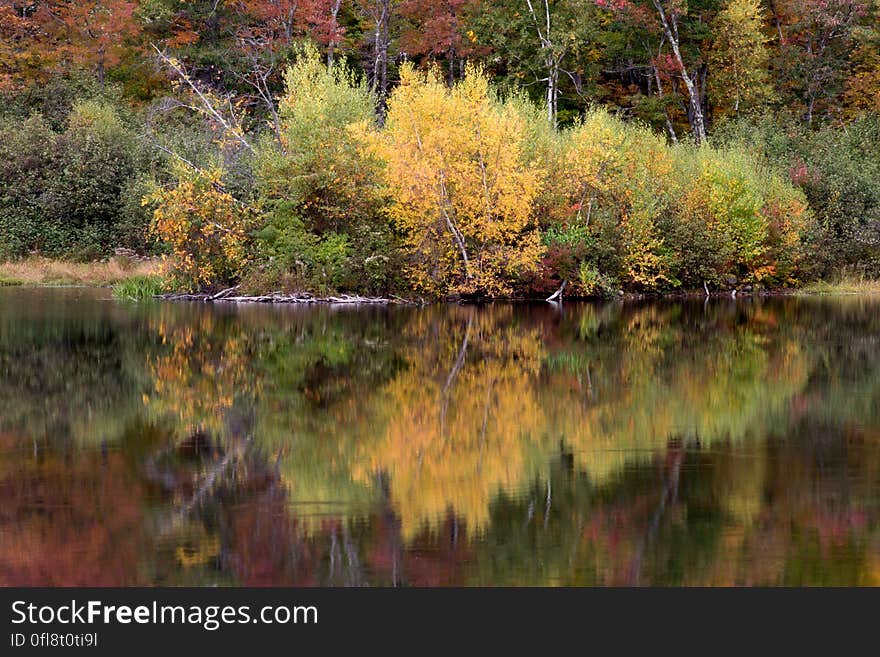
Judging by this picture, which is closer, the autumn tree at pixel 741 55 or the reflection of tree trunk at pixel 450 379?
the reflection of tree trunk at pixel 450 379

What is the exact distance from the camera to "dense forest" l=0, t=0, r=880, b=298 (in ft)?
119

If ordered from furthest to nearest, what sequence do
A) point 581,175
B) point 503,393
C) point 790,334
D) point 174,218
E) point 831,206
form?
point 831,206 → point 581,175 → point 174,218 → point 790,334 → point 503,393

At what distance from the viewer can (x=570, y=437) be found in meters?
12.9

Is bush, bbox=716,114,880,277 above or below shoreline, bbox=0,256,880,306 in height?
above

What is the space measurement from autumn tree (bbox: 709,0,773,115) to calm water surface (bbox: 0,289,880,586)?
3638cm

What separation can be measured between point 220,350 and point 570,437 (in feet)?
33.5

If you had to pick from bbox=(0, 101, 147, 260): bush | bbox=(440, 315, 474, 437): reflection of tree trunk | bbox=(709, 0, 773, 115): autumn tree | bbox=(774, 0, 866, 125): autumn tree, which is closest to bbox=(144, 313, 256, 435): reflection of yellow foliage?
bbox=(440, 315, 474, 437): reflection of tree trunk

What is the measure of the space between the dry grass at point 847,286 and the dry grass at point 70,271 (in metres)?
24.1

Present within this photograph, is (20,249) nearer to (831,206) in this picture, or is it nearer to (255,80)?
(255,80)

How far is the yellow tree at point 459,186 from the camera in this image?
35594 mm

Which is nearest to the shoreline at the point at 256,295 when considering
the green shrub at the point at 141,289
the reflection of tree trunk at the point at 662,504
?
the green shrub at the point at 141,289

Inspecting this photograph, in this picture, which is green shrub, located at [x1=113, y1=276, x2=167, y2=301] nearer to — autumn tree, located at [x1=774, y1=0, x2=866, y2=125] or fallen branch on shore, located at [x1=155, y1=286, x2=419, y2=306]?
fallen branch on shore, located at [x1=155, y1=286, x2=419, y2=306]

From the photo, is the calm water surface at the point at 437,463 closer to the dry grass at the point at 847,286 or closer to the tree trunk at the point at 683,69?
the dry grass at the point at 847,286

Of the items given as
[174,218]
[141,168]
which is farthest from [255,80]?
[174,218]
